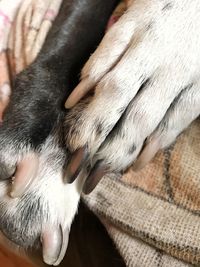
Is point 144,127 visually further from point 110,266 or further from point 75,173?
point 110,266

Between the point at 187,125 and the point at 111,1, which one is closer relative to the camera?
the point at 187,125

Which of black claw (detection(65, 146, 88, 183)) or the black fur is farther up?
the black fur

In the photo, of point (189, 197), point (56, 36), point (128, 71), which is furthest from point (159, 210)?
point (56, 36)

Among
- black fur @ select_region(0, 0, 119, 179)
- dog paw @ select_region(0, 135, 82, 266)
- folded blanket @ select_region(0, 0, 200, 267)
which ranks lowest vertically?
folded blanket @ select_region(0, 0, 200, 267)

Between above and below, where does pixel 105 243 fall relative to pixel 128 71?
below

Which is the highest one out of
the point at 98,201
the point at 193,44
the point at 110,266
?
the point at 193,44
